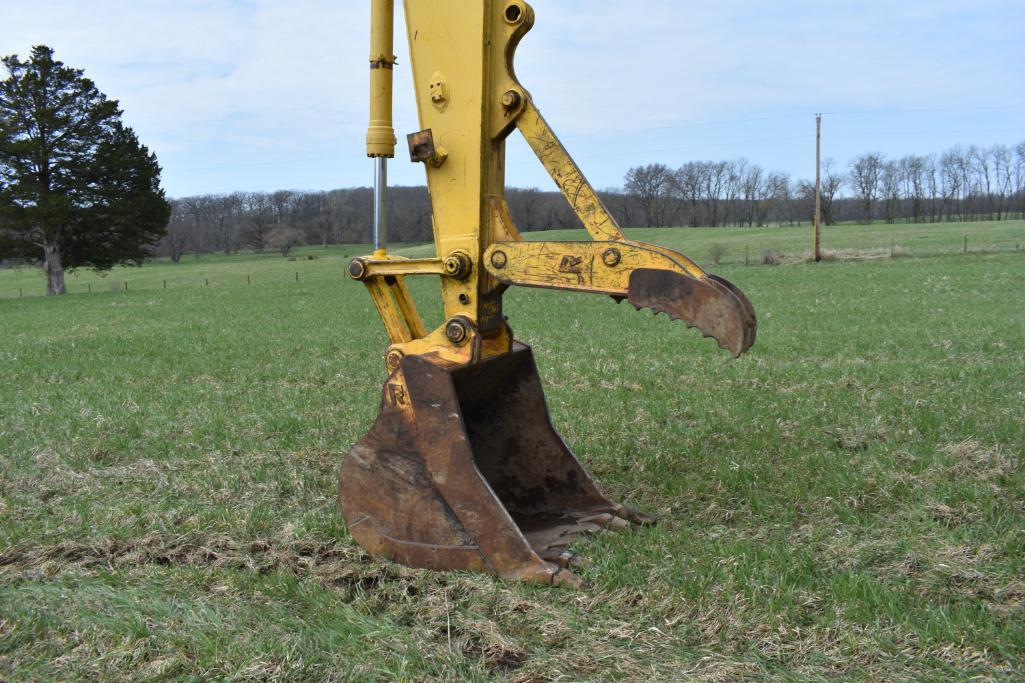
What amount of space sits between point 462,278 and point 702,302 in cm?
140

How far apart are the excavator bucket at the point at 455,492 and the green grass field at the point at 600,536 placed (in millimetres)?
164

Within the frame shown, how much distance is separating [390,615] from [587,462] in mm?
2825

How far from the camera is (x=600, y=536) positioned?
14.9 feet

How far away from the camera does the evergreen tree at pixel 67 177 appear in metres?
37.9

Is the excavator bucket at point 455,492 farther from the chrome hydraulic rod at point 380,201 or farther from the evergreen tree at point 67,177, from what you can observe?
the evergreen tree at point 67,177

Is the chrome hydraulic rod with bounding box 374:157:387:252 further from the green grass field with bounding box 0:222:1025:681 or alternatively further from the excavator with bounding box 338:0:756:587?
the green grass field with bounding box 0:222:1025:681

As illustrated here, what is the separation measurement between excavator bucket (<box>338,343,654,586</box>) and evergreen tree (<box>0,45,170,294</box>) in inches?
1558

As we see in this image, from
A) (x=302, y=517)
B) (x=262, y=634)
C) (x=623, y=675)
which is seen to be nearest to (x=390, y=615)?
(x=262, y=634)

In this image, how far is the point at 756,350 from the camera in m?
11.4

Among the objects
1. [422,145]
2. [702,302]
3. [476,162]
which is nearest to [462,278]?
[476,162]

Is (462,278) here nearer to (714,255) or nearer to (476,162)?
(476,162)

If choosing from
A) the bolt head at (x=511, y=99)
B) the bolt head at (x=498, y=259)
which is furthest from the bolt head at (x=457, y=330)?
the bolt head at (x=511, y=99)

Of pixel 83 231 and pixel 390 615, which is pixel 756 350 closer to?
pixel 390 615

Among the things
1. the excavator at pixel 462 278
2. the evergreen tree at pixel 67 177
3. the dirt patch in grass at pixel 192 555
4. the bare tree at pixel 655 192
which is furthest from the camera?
the bare tree at pixel 655 192
